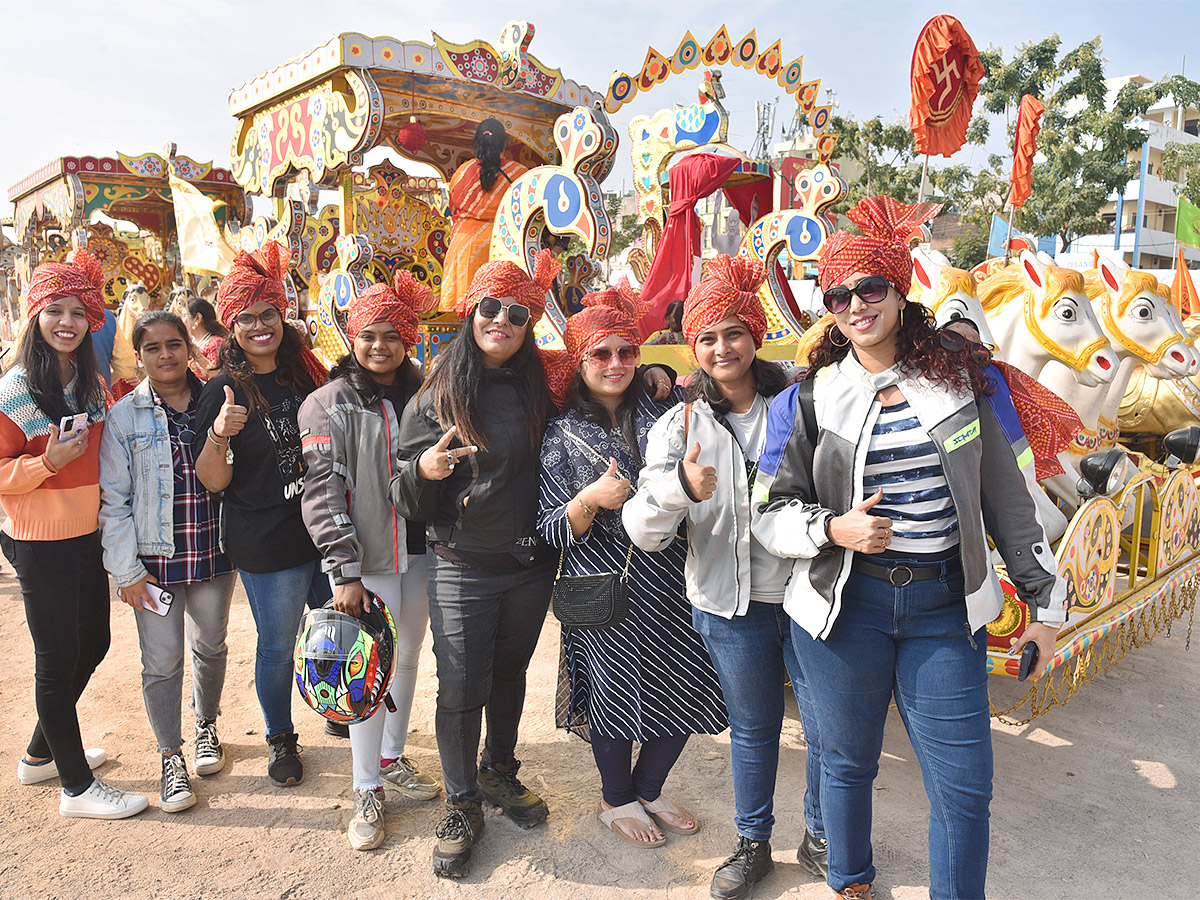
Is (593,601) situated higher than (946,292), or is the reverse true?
(946,292)

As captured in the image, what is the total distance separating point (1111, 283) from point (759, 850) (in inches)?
161

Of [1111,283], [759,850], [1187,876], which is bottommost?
[1187,876]

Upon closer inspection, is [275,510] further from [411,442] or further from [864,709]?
[864,709]

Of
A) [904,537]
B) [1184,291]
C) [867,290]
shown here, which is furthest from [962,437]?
[1184,291]

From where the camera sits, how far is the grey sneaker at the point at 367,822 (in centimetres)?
267

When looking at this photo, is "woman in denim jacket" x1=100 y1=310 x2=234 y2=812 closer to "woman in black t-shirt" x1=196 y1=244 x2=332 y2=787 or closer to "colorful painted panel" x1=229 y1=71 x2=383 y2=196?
"woman in black t-shirt" x1=196 y1=244 x2=332 y2=787

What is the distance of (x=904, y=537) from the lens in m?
1.87

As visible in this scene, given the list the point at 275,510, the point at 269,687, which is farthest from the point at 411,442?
the point at 269,687

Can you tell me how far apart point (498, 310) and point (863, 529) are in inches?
50.0

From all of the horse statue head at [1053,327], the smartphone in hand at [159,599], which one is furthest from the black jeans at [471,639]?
the horse statue head at [1053,327]

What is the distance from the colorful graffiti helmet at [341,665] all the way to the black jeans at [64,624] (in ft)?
3.07

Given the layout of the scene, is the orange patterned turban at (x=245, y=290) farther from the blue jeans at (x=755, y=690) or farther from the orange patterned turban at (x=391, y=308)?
the blue jeans at (x=755, y=690)

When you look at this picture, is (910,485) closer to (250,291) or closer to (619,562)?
(619,562)

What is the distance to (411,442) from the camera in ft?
8.02
